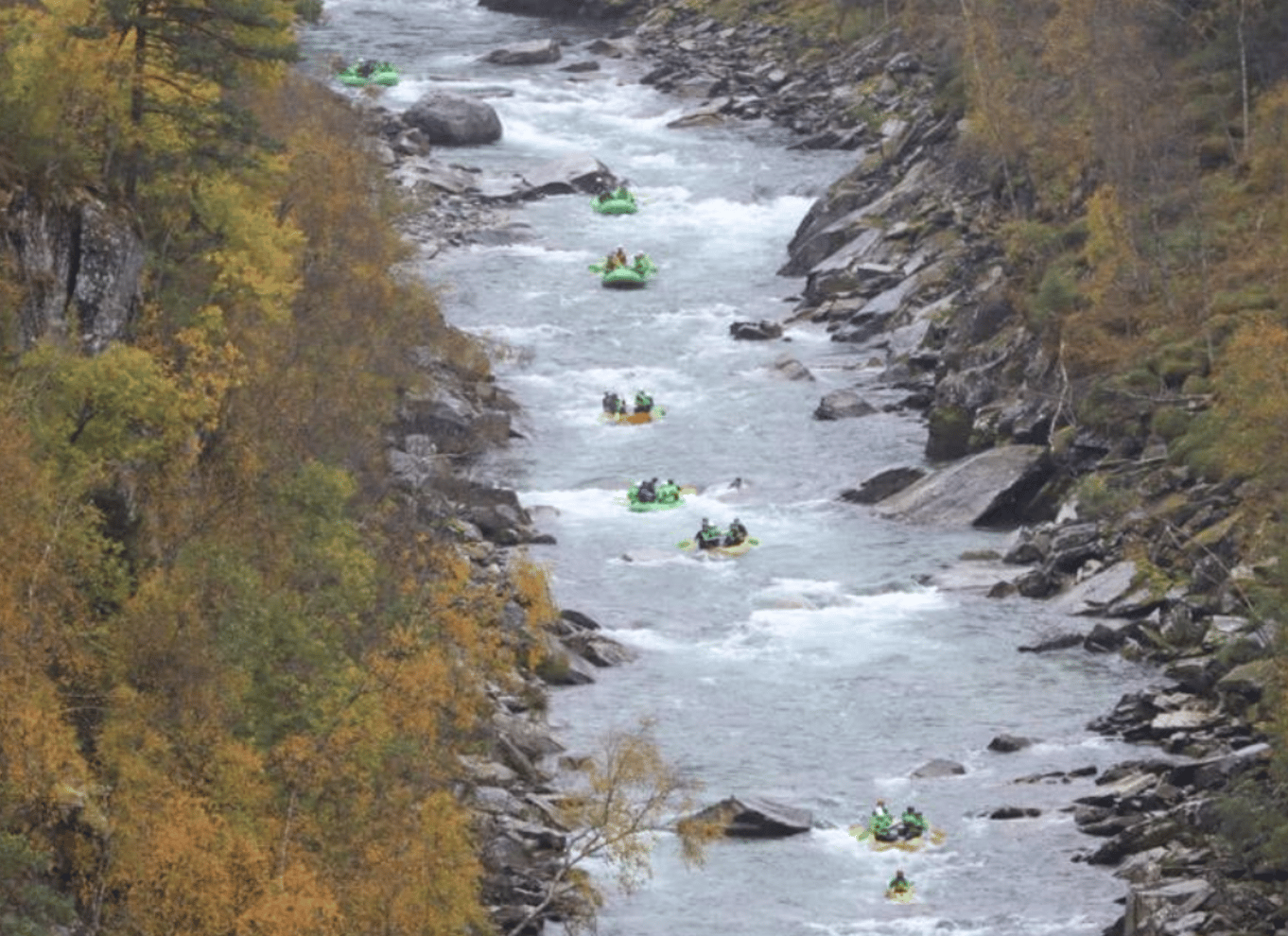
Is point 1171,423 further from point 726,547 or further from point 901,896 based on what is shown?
point 901,896

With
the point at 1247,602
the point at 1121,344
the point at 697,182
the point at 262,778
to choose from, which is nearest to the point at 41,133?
the point at 262,778

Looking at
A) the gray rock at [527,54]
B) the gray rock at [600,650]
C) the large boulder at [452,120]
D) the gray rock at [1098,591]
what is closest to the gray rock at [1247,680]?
the gray rock at [1098,591]

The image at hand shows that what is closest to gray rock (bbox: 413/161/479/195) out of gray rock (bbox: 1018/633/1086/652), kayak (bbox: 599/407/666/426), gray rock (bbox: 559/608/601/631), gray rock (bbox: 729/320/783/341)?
gray rock (bbox: 729/320/783/341)

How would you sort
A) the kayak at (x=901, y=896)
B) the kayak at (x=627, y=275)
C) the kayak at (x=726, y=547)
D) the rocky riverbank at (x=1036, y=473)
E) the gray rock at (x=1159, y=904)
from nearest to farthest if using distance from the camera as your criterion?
the gray rock at (x=1159, y=904), the kayak at (x=901, y=896), the rocky riverbank at (x=1036, y=473), the kayak at (x=726, y=547), the kayak at (x=627, y=275)

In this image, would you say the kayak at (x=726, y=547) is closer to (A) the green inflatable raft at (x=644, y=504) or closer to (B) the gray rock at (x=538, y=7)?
(A) the green inflatable raft at (x=644, y=504)

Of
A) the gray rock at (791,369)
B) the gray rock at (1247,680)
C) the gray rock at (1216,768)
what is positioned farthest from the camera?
the gray rock at (791,369)

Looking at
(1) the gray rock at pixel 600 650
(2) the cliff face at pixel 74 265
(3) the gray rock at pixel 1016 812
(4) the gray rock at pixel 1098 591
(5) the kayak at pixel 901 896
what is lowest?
(1) the gray rock at pixel 600 650

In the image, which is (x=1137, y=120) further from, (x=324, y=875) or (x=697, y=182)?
(x=324, y=875)

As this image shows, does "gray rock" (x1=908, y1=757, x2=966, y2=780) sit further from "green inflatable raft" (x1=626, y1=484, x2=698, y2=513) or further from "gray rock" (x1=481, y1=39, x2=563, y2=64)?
"gray rock" (x1=481, y1=39, x2=563, y2=64)
